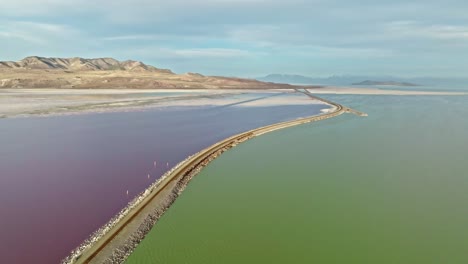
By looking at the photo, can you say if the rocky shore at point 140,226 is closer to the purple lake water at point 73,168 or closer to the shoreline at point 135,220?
the shoreline at point 135,220

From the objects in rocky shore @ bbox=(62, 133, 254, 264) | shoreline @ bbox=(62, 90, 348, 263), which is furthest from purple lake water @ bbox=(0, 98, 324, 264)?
shoreline @ bbox=(62, 90, 348, 263)

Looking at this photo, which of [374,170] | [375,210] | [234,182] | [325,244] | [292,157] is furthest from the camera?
[292,157]

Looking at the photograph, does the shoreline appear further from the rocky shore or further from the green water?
the green water

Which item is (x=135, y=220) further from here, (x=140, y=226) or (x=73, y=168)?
(x=73, y=168)

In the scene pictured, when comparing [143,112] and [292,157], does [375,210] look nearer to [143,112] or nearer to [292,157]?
[292,157]

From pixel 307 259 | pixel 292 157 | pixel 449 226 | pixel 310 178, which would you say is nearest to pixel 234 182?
pixel 310 178

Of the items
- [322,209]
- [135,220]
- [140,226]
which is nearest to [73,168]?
[135,220]

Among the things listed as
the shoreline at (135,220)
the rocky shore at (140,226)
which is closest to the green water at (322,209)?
the rocky shore at (140,226)
